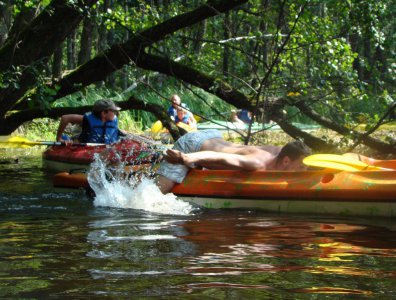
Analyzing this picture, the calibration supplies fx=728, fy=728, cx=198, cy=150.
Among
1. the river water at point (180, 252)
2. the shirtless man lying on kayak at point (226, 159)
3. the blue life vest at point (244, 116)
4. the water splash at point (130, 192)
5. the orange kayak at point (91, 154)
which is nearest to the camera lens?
the river water at point (180, 252)

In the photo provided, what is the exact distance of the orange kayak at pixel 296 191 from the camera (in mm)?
6473

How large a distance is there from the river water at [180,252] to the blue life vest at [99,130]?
11.1 ft

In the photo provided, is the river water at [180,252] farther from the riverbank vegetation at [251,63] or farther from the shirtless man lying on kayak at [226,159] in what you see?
the riverbank vegetation at [251,63]

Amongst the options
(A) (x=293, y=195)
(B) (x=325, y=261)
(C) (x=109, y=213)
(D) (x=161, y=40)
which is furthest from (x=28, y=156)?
(B) (x=325, y=261)

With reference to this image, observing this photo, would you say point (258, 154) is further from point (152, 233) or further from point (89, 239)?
point (89, 239)

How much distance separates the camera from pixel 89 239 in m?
5.43

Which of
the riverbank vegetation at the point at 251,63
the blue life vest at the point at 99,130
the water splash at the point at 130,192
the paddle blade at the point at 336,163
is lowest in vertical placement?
the water splash at the point at 130,192

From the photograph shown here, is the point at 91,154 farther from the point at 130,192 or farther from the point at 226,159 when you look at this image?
the point at 226,159

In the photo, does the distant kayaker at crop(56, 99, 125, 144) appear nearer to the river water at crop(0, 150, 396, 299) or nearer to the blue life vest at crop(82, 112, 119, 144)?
the blue life vest at crop(82, 112, 119, 144)

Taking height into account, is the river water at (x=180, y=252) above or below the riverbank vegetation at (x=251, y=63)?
below

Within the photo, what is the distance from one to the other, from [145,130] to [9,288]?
555 inches

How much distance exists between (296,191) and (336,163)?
452mm

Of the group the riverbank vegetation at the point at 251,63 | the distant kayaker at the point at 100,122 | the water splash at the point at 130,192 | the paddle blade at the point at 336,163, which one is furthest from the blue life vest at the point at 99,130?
the paddle blade at the point at 336,163

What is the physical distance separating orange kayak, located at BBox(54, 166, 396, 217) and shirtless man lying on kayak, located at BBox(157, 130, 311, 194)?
0.09m
